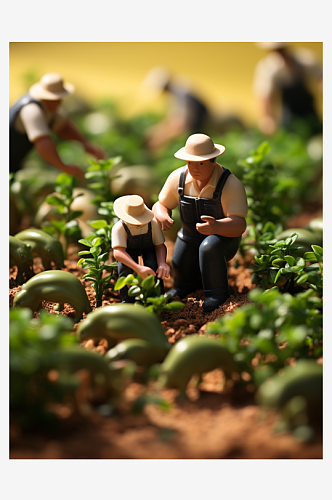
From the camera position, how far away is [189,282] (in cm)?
229

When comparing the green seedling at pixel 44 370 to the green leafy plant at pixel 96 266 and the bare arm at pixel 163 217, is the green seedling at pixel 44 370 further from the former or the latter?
the bare arm at pixel 163 217

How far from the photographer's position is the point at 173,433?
145 cm

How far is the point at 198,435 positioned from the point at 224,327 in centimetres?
36

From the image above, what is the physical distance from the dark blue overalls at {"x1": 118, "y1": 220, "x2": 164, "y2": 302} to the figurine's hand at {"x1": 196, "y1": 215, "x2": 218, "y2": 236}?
218 mm

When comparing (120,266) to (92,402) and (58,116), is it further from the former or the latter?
(58,116)

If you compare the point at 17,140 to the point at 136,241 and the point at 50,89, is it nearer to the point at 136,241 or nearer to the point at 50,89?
the point at 50,89

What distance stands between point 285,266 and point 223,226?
0.35m

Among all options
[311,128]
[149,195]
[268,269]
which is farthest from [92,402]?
[311,128]

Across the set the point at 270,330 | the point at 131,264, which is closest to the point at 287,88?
the point at 131,264

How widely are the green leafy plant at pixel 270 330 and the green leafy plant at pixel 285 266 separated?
1.01 ft

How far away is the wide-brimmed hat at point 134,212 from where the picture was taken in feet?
6.52

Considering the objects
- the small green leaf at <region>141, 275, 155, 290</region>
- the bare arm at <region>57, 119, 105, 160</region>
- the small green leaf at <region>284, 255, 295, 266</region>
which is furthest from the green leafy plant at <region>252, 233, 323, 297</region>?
the bare arm at <region>57, 119, 105, 160</region>

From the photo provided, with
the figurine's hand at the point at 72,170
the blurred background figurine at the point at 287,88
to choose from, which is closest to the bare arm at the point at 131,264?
the figurine's hand at the point at 72,170

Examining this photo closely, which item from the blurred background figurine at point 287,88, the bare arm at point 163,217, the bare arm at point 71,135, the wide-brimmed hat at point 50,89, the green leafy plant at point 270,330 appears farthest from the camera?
the blurred background figurine at point 287,88
